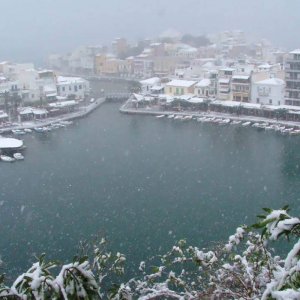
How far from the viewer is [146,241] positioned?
17.2 feet

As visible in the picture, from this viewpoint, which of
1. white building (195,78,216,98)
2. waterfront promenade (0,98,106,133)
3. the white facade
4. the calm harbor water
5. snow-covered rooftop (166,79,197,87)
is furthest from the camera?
snow-covered rooftop (166,79,197,87)

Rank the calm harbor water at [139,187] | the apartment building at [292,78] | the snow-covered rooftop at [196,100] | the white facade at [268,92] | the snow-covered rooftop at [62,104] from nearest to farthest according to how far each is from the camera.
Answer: the calm harbor water at [139,187] → the apartment building at [292,78] → the white facade at [268,92] → the snow-covered rooftop at [196,100] → the snow-covered rooftop at [62,104]

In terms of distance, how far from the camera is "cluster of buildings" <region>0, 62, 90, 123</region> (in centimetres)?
1417

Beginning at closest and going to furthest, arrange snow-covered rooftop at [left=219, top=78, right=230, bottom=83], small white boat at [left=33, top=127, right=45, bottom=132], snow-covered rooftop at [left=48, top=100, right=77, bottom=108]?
small white boat at [left=33, top=127, right=45, bottom=132], snow-covered rooftop at [left=219, top=78, right=230, bottom=83], snow-covered rooftop at [left=48, top=100, right=77, bottom=108]

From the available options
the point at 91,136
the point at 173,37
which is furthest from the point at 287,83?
the point at 173,37

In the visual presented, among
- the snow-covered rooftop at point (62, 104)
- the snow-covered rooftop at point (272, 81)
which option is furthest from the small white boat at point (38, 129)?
the snow-covered rooftop at point (272, 81)

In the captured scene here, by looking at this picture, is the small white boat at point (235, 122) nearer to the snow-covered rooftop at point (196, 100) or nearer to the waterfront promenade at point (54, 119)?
the snow-covered rooftop at point (196, 100)

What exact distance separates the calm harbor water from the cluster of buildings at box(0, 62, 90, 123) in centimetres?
297

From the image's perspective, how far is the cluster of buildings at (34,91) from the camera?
14.2 meters

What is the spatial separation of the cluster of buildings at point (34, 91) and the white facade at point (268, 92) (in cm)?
534

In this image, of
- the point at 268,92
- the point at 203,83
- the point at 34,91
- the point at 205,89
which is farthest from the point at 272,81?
the point at 34,91

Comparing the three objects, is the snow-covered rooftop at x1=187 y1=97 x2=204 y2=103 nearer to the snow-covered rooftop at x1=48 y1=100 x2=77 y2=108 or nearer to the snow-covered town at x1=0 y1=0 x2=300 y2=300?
the snow-covered town at x1=0 y1=0 x2=300 y2=300

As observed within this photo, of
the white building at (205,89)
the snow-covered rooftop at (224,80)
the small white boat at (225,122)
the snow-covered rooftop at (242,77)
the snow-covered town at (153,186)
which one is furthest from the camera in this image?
the white building at (205,89)

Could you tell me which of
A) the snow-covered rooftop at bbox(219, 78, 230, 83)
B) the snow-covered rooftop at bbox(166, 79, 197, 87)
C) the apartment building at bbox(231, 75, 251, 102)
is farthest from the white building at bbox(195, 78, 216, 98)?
the apartment building at bbox(231, 75, 251, 102)
